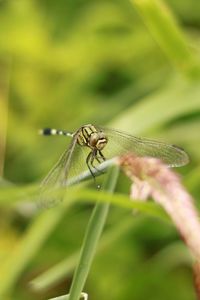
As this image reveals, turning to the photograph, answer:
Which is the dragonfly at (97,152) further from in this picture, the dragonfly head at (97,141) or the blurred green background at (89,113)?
the blurred green background at (89,113)

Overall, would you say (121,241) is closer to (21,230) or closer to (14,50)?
(21,230)

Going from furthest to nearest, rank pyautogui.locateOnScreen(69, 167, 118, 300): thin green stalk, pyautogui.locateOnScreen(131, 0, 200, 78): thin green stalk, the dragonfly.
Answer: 1. pyautogui.locateOnScreen(131, 0, 200, 78): thin green stalk
2. the dragonfly
3. pyautogui.locateOnScreen(69, 167, 118, 300): thin green stalk

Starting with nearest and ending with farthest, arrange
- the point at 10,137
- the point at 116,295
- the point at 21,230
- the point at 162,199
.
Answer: the point at 162,199, the point at 116,295, the point at 21,230, the point at 10,137

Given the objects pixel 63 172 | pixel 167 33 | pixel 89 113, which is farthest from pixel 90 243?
pixel 89 113

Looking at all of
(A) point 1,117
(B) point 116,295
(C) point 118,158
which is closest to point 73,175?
(C) point 118,158

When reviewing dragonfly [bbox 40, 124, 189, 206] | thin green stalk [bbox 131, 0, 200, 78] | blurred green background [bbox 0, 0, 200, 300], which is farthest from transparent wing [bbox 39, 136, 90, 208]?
blurred green background [bbox 0, 0, 200, 300]

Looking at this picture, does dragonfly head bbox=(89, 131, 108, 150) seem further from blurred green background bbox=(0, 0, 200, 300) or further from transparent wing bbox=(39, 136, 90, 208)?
blurred green background bbox=(0, 0, 200, 300)

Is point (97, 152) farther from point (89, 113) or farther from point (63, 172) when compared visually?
point (89, 113)
